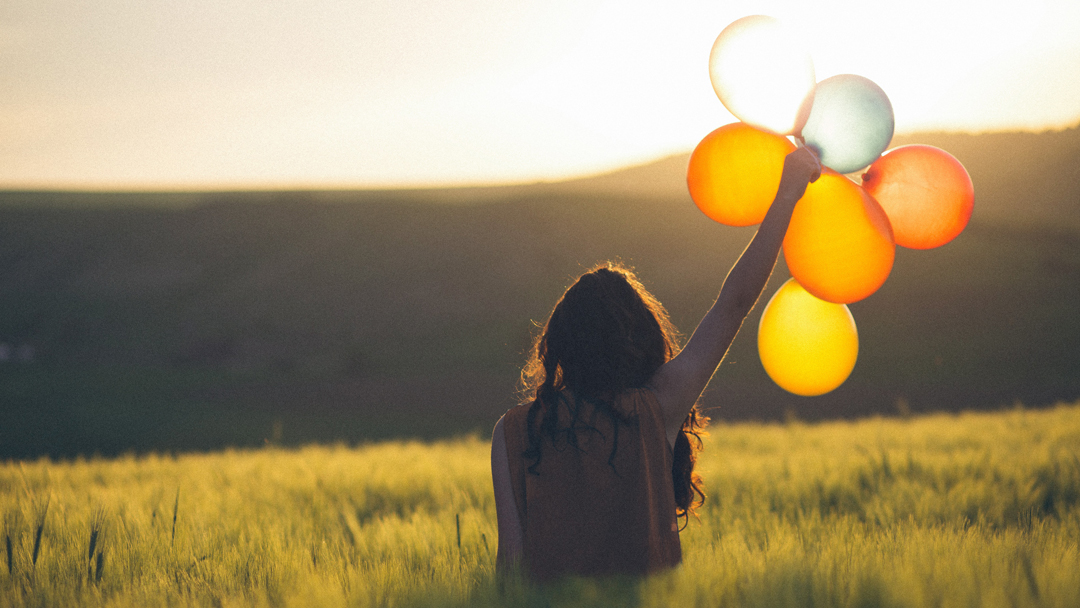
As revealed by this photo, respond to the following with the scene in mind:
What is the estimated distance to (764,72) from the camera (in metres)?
2.26

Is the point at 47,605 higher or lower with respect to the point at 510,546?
lower

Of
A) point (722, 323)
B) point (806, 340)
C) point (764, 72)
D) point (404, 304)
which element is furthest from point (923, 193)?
point (404, 304)

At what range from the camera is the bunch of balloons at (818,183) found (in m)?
2.30

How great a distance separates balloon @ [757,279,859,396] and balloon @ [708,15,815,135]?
27.9 inches

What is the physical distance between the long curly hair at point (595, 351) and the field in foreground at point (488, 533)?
426 millimetres

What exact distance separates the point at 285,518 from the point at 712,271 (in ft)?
94.1

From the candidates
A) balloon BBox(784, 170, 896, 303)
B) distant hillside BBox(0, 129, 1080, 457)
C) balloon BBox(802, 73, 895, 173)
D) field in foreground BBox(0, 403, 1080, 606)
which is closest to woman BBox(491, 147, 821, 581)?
field in foreground BBox(0, 403, 1080, 606)

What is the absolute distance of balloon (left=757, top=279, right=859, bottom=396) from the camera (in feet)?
8.96

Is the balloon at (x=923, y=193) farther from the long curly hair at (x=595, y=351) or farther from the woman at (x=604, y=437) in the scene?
the long curly hair at (x=595, y=351)

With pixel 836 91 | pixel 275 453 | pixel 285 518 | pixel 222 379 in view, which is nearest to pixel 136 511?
pixel 285 518

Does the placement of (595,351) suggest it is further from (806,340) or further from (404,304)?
(404,304)

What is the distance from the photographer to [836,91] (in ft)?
8.07

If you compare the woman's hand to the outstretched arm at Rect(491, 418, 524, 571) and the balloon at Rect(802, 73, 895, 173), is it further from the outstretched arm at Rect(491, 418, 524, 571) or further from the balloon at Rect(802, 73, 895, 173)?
the outstretched arm at Rect(491, 418, 524, 571)

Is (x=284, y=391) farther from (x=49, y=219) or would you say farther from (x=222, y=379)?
(x=49, y=219)
